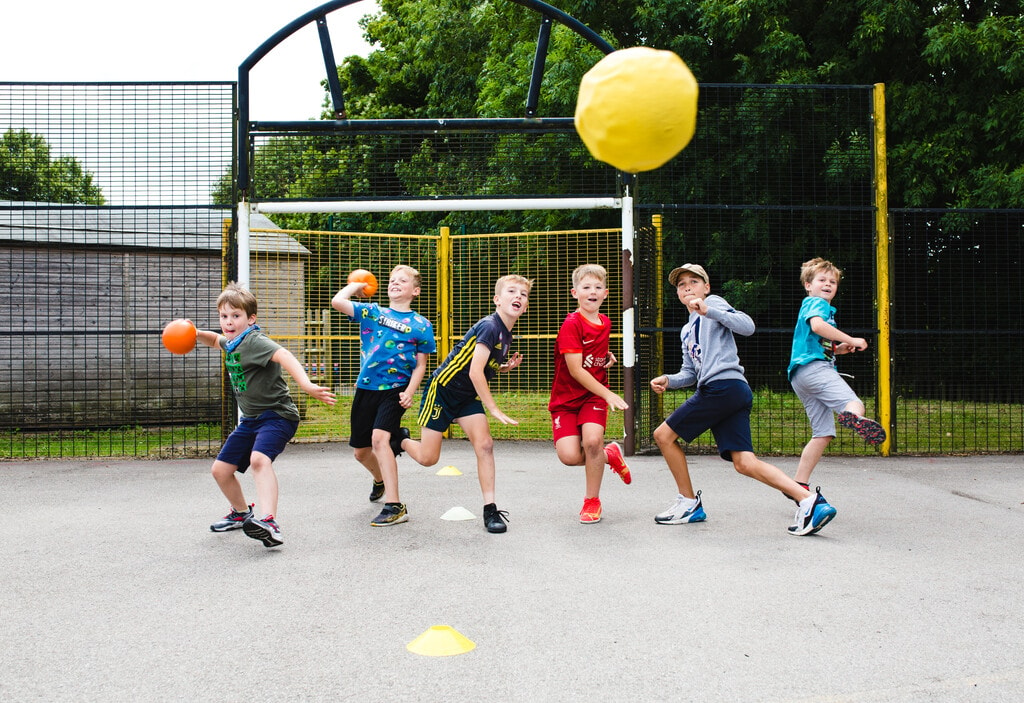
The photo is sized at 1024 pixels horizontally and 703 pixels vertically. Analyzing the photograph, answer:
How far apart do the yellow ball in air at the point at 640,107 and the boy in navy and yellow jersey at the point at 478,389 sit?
101 inches

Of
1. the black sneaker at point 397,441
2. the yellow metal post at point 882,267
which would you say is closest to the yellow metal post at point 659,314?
the yellow metal post at point 882,267

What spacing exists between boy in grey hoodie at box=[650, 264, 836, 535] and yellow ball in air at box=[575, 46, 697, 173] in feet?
8.33

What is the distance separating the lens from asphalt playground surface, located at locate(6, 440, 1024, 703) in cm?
292

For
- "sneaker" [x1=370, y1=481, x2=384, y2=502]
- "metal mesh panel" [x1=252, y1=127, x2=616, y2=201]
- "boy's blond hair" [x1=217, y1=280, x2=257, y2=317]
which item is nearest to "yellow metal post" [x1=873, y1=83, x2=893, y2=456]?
"metal mesh panel" [x1=252, y1=127, x2=616, y2=201]

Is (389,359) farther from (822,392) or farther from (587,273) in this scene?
(822,392)

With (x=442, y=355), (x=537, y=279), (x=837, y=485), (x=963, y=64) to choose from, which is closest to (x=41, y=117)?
(x=442, y=355)

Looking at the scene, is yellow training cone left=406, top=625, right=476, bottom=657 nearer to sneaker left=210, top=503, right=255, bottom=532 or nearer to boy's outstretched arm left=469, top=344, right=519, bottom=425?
boy's outstretched arm left=469, top=344, right=519, bottom=425

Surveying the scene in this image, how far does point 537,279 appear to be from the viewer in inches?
422

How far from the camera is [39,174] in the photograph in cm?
927

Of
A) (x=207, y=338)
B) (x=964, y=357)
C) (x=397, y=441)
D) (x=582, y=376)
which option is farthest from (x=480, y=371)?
(x=964, y=357)

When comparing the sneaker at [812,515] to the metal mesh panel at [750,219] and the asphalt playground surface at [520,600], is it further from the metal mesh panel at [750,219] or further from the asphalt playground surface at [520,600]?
the metal mesh panel at [750,219]

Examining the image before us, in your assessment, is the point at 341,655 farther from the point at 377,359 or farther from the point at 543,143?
the point at 543,143

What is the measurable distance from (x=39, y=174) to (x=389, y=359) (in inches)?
229

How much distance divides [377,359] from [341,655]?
2.87 metres
